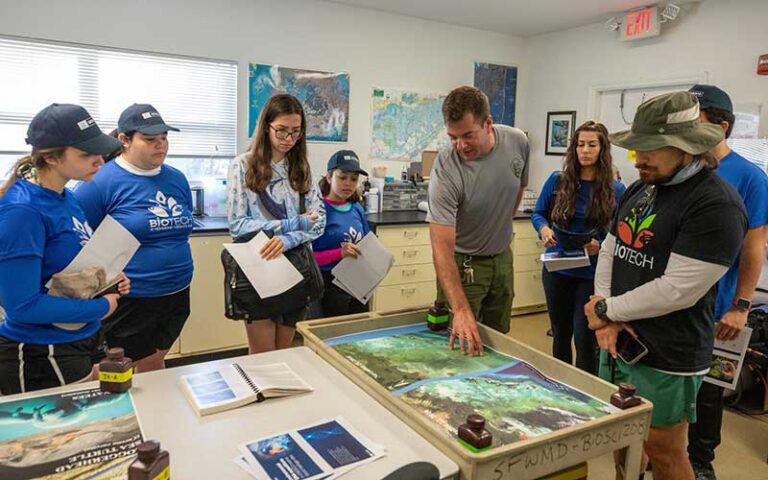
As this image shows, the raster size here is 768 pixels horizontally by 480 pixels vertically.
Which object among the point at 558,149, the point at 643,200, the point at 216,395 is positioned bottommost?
the point at 216,395

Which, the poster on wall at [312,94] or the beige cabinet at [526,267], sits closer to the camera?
the poster on wall at [312,94]

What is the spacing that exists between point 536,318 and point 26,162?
3.97 meters

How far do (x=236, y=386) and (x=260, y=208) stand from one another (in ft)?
3.02

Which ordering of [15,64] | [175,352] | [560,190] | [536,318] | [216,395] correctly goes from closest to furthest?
[216,395]
[560,190]
[15,64]
[175,352]
[536,318]

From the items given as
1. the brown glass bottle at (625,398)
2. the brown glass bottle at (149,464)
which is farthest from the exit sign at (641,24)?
the brown glass bottle at (149,464)

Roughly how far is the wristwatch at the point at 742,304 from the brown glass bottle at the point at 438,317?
113 centimetres

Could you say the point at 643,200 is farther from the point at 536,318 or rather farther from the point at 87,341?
the point at 536,318

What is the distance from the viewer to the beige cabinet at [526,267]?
4457mm

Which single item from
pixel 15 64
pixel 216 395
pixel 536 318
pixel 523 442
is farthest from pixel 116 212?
pixel 536 318

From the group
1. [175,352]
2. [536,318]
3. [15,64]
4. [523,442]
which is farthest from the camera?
[536,318]

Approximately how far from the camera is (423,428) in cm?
117

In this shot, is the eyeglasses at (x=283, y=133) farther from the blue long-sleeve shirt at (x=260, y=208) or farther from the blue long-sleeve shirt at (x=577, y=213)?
the blue long-sleeve shirt at (x=577, y=213)

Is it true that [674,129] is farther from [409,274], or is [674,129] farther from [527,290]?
[527,290]

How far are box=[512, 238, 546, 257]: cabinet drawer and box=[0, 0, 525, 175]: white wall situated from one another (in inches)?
46.4
